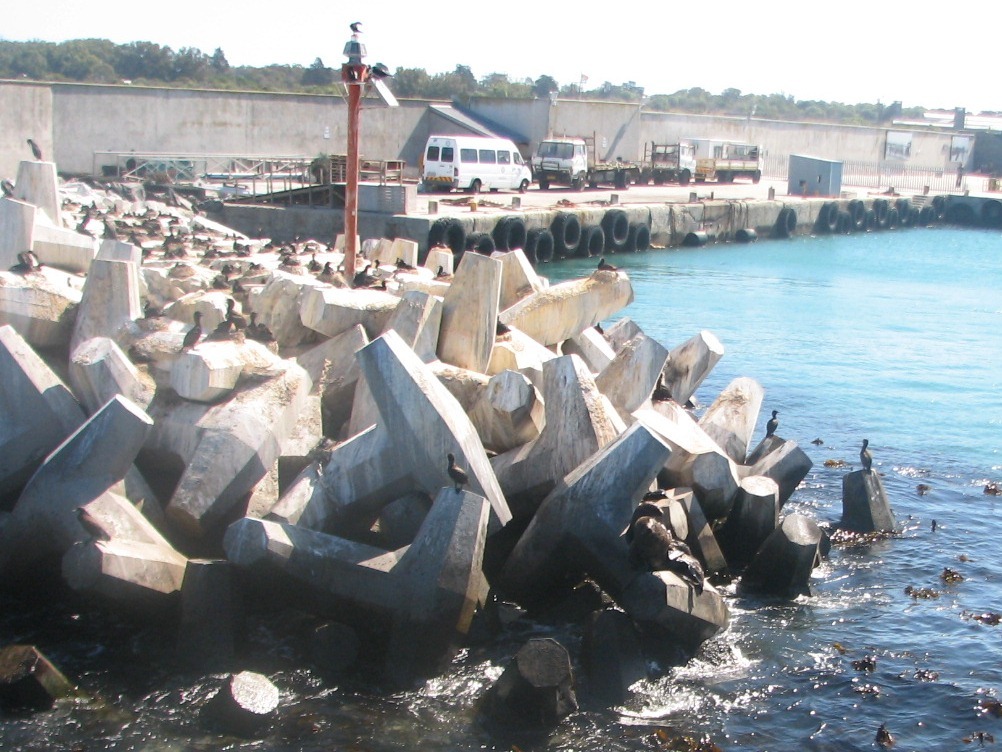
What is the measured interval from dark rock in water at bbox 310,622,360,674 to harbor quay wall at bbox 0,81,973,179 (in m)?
12.2

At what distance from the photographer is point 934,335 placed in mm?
19859

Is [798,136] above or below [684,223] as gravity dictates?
→ above

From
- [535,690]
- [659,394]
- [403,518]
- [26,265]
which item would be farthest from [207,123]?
[535,690]

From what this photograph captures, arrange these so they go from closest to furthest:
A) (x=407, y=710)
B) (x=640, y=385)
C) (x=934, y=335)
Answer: (x=407, y=710), (x=640, y=385), (x=934, y=335)

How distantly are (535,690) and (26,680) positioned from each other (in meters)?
2.63

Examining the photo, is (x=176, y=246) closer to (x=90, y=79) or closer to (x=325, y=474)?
(x=325, y=474)

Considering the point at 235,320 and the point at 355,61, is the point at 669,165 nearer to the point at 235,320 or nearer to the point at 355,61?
the point at 355,61

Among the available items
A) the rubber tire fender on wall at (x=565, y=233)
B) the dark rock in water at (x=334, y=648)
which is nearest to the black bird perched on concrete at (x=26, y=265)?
the dark rock in water at (x=334, y=648)

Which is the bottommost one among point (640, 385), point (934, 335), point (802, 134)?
point (934, 335)

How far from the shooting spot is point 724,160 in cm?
4622

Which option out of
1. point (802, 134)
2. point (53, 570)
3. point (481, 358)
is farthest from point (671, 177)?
point (53, 570)

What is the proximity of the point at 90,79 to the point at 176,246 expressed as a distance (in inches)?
2177

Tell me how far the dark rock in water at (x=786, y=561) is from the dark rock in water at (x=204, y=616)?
3.52m

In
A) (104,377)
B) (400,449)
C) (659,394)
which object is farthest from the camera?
(659,394)
